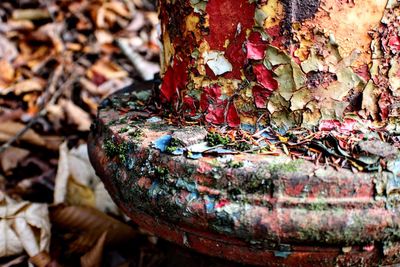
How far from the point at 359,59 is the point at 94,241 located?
41.3 inches

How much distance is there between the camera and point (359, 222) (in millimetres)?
893

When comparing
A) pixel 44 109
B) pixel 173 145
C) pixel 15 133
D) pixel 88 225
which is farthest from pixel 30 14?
pixel 173 145

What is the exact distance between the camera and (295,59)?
1.04 m

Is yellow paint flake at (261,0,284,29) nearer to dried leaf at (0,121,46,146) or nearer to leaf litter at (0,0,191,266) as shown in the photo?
leaf litter at (0,0,191,266)

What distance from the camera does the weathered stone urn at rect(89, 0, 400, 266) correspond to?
0.91m

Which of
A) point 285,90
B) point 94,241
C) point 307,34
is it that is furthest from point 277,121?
point 94,241

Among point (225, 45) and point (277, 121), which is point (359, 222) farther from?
point (225, 45)

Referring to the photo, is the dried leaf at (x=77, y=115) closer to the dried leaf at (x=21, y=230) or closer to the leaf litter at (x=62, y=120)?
the leaf litter at (x=62, y=120)

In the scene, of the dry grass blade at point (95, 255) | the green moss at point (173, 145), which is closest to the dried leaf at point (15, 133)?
the dry grass blade at point (95, 255)

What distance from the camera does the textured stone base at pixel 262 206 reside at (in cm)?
90

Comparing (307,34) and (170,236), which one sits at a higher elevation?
(307,34)

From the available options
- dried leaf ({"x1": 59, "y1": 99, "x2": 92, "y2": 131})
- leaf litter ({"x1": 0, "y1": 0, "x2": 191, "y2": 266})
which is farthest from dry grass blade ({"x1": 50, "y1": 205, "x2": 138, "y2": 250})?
dried leaf ({"x1": 59, "y1": 99, "x2": 92, "y2": 131})

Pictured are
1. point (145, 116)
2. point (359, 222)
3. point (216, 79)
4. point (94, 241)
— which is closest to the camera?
point (359, 222)

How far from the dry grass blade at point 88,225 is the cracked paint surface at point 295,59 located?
71 cm
